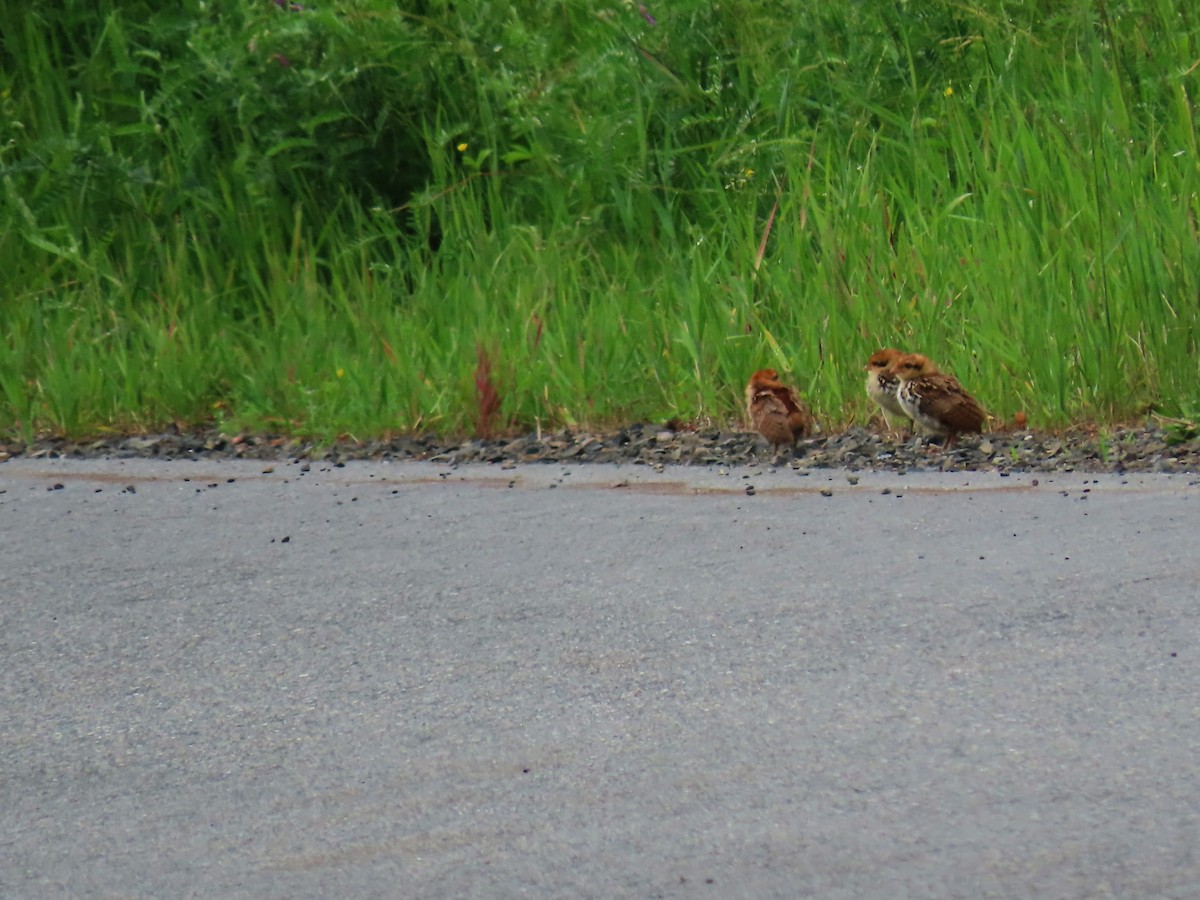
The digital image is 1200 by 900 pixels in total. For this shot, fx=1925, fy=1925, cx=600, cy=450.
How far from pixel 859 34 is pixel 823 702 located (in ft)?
21.4

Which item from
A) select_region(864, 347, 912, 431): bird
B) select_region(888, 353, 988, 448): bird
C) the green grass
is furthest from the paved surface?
the green grass

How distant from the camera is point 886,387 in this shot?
737 centimetres

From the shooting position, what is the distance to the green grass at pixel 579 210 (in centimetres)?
804

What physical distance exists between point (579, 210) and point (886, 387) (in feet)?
10.9

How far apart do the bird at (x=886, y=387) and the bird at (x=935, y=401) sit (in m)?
0.04

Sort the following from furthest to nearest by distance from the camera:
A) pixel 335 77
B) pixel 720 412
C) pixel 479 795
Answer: pixel 335 77 → pixel 720 412 → pixel 479 795

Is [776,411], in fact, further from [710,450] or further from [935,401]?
[935,401]

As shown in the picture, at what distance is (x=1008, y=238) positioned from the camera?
26.9 feet

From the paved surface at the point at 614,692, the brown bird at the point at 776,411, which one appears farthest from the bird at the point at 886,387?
the paved surface at the point at 614,692

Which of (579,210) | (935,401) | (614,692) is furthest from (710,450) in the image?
(614,692)

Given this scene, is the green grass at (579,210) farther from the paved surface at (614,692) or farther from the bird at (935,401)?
the paved surface at (614,692)

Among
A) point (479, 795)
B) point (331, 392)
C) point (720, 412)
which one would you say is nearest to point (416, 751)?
point (479, 795)

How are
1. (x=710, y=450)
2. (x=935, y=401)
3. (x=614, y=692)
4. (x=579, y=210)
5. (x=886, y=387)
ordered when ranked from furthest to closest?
(x=579, y=210)
(x=710, y=450)
(x=886, y=387)
(x=935, y=401)
(x=614, y=692)

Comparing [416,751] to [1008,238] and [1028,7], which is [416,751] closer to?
[1008,238]
